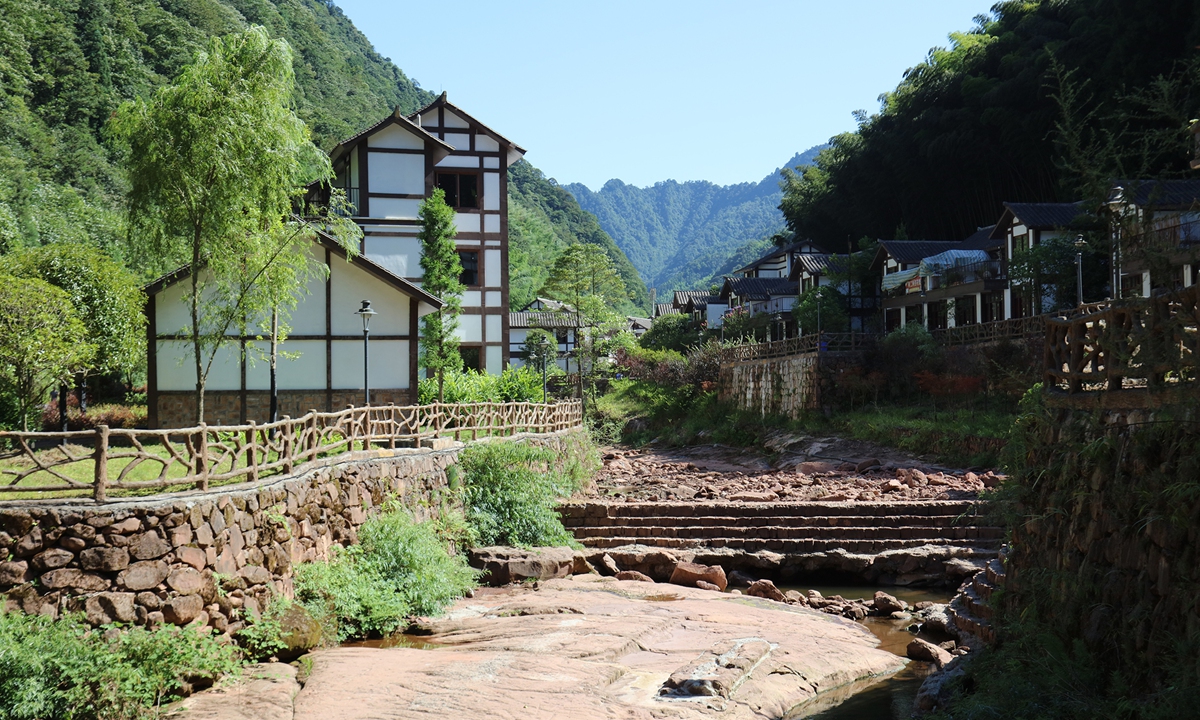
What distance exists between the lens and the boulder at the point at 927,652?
12.1m

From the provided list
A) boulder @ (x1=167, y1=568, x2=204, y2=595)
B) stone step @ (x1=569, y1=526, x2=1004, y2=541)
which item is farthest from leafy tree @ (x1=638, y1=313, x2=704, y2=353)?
boulder @ (x1=167, y1=568, x2=204, y2=595)

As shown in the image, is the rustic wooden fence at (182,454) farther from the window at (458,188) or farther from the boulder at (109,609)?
the window at (458,188)

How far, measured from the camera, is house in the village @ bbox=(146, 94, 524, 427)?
A: 74.6ft

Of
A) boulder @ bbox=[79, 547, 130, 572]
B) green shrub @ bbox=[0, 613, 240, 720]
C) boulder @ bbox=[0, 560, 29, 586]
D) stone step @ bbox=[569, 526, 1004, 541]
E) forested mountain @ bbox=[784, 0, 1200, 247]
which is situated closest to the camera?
green shrub @ bbox=[0, 613, 240, 720]

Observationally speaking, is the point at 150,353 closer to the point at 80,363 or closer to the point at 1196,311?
the point at 80,363

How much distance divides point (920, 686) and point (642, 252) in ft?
621

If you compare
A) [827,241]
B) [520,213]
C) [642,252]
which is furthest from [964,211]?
[642,252]

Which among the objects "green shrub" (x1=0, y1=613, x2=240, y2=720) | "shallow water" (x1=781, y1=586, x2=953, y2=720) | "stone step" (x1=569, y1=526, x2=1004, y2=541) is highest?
"green shrub" (x1=0, y1=613, x2=240, y2=720)

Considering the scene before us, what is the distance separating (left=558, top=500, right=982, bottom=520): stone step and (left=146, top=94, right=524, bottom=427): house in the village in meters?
6.18

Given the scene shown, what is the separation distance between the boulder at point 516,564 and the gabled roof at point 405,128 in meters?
18.6

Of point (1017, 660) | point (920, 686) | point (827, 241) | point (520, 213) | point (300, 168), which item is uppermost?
point (520, 213)

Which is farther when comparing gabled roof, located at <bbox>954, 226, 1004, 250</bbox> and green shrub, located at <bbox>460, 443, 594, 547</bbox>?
gabled roof, located at <bbox>954, 226, 1004, 250</bbox>

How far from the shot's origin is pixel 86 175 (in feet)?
177

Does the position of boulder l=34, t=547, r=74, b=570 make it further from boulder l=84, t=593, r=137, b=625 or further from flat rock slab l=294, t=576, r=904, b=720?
flat rock slab l=294, t=576, r=904, b=720
